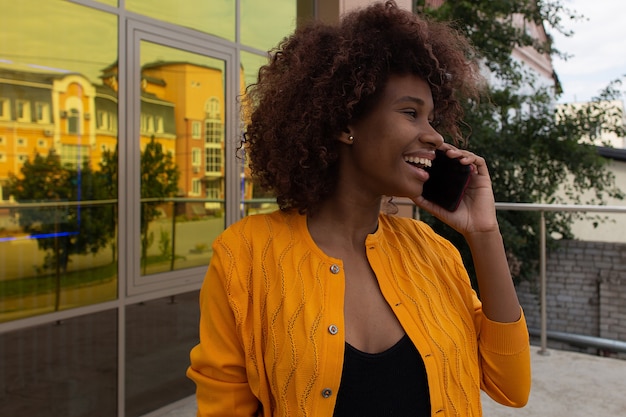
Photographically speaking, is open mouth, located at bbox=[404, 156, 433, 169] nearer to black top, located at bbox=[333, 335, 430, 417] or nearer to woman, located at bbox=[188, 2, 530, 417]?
woman, located at bbox=[188, 2, 530, 417]

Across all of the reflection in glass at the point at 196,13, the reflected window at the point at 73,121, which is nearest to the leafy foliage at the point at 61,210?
the reflected window at the point at 73,121

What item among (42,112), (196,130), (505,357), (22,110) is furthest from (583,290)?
(505,357)

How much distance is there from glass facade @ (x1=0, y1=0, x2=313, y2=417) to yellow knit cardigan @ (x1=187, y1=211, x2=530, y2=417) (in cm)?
197

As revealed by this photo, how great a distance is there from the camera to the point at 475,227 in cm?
137

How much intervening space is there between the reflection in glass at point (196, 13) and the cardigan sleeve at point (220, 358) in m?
2.56

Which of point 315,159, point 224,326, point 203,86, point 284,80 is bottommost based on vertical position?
point 224,326

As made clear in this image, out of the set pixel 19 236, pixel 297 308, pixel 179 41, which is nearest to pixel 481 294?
pixel 297 308

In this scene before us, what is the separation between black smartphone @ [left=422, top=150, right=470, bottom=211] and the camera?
4.52 ft

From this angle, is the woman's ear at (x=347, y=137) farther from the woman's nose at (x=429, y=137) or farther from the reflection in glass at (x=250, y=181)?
the reflection in glass at (x=250, y=181)

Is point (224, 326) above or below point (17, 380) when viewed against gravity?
above

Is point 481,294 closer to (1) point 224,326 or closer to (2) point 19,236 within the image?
(1) point 224,326

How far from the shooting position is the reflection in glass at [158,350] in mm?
3395

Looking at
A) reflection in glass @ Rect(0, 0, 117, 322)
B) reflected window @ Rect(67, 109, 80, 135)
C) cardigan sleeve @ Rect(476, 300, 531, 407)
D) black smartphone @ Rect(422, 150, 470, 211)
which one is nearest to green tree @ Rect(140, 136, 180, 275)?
reflection in glass @ Rect(0, 0, 117, 322)

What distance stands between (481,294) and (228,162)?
2.95 m
